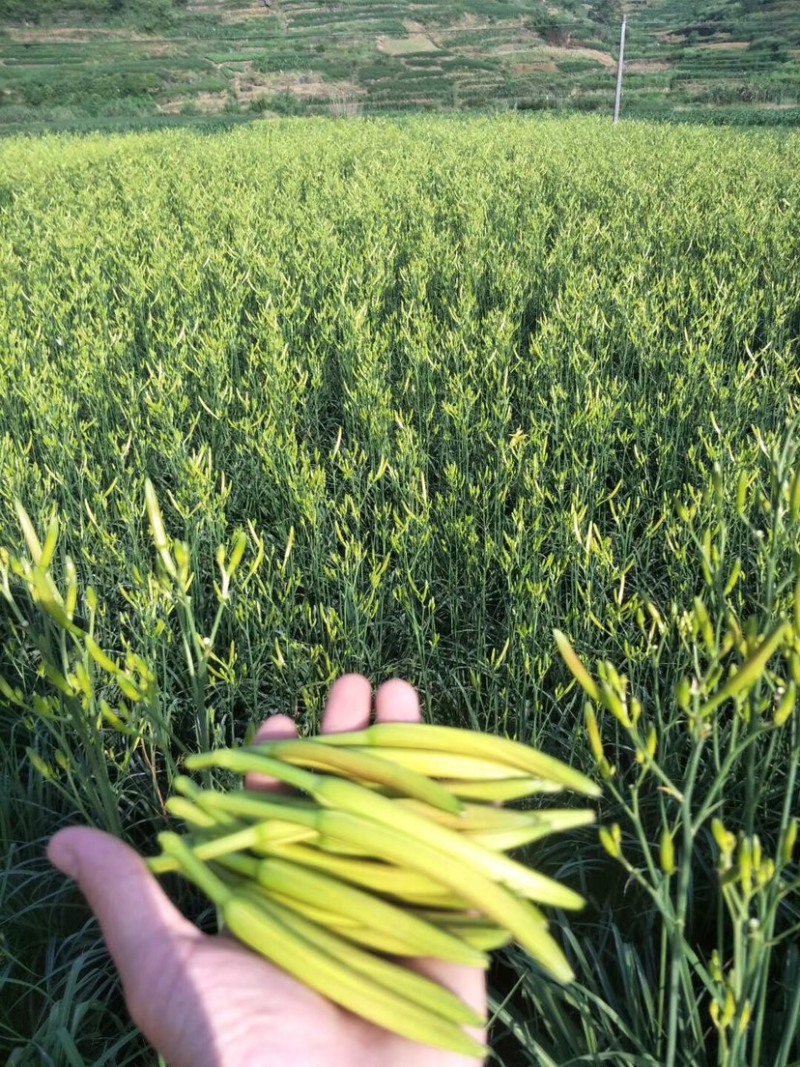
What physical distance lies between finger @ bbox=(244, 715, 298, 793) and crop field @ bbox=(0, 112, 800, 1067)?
14 centimetres

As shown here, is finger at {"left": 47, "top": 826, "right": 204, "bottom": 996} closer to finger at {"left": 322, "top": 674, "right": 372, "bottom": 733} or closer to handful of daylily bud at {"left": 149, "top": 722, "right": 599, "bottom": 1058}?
handful of daylily bud at {"left": 149, "top": 722, "right": 599, "bottom": 1058}

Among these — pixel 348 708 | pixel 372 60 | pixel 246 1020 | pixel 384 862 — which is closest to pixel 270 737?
pixel 348 708

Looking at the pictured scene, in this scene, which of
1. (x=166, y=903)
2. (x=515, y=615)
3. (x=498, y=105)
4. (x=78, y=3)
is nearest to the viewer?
(x=166, y=903)

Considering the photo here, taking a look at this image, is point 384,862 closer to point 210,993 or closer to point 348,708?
point 210,993

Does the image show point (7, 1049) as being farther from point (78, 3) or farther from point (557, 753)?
point (78, 3)

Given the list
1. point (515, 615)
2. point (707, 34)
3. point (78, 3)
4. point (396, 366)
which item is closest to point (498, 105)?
point (707, 34)

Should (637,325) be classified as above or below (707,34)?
Result: below

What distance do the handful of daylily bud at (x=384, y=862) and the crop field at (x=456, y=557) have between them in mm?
165

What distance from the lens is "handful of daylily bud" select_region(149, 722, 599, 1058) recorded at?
994mm

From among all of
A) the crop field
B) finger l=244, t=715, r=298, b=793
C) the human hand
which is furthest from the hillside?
the human hand

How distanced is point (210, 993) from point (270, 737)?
448 mm

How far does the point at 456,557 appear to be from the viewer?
260 cm

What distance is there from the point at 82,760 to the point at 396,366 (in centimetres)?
279

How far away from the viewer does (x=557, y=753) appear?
2090 mm
